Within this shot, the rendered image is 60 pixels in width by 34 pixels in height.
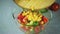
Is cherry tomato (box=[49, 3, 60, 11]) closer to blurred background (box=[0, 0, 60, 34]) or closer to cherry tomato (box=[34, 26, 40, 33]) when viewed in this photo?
blurred background (box=[0, 0, 60, 34])

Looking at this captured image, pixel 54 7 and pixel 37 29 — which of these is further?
pixel 54 7

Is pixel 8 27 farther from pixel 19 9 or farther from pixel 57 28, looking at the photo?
pixel 57 28

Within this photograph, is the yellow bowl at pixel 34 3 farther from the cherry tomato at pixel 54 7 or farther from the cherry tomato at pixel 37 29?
the cherry tomato at pixel 37 29

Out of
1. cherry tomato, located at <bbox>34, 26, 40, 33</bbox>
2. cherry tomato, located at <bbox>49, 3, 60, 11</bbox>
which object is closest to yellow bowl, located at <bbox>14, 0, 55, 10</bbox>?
cherry tomato, located at <bbox>49, 3, 60, 11</bbox>

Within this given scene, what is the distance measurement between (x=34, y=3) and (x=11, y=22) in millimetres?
154

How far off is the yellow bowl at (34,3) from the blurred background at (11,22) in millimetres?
32

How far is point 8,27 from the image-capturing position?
34.6 inches

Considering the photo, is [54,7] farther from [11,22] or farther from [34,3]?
[11,22]

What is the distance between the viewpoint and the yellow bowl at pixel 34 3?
900mm

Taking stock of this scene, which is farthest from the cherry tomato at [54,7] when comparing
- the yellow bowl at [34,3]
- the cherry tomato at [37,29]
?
the cherry tomato at [37,29]

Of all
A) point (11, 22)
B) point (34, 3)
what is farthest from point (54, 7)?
point (11, 22)

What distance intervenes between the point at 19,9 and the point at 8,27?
0.36 feet

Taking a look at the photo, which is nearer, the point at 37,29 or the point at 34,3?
the point at 37,29

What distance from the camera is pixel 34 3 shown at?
3.06 ft
